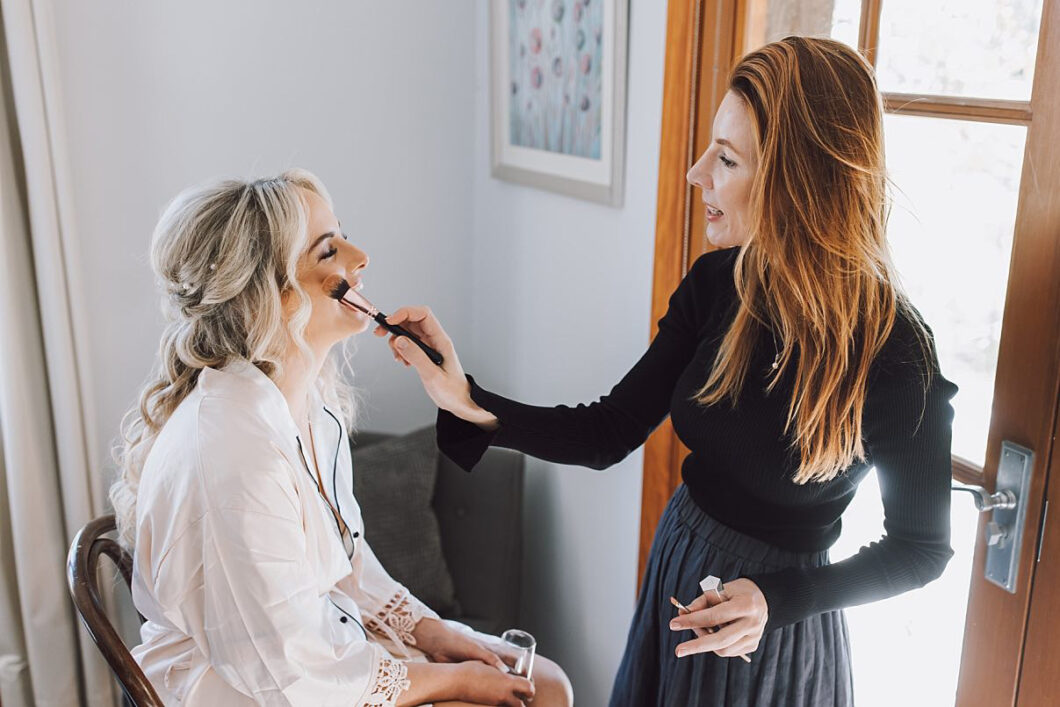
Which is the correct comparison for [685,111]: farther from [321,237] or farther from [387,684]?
[387,684]

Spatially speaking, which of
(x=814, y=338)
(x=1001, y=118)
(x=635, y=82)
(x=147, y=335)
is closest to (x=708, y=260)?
(x=814, y=338)

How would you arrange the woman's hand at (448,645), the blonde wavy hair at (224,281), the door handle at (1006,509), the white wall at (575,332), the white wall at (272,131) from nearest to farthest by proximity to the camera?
the door handle at (1006,509) → the blonde wavy hair at (224,281) → the woman's hand at (448,645) → the white wall at (575,332) → the white wall at (272,131)

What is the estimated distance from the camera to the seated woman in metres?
1.13

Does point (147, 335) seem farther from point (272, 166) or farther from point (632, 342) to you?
point (632, 342)

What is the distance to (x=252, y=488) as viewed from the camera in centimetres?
114

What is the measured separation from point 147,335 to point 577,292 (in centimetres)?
101

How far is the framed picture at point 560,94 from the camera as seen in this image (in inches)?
67.0

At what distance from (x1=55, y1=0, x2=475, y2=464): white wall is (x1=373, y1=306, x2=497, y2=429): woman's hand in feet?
3.13

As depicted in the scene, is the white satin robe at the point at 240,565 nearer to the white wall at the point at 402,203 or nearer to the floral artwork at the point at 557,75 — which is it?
the white wall at the point at 402,203

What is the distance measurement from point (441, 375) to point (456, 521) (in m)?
0.88

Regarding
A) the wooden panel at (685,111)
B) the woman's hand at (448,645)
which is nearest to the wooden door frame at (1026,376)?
the wooden panel at (685,111)

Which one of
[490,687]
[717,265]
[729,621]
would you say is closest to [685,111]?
[717,265]

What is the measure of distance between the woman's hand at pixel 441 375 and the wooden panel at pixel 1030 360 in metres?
0.67

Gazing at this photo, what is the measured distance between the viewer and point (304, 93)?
2162 millimetres
